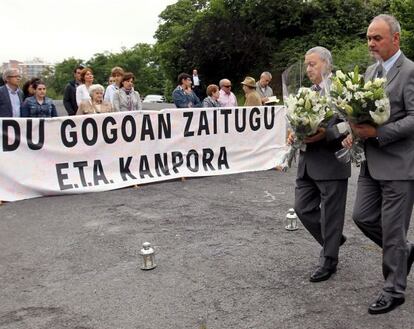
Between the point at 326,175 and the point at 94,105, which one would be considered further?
the point at 94,105

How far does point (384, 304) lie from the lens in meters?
3.86

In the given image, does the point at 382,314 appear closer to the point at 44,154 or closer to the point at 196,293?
the point at 196,293

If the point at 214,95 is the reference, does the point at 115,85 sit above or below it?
above

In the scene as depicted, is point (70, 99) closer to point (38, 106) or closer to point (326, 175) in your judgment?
point (38, 106)

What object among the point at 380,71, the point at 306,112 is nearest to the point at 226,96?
the point at 306,112

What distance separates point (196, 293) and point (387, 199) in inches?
68.9

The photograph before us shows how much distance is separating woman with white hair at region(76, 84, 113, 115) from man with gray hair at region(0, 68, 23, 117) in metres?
1.06

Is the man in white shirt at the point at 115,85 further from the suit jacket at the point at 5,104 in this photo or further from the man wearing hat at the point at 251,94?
the man wearing hat at the point at 251,94

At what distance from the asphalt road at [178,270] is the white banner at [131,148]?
705 mm

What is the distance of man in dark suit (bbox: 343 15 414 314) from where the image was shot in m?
3.80

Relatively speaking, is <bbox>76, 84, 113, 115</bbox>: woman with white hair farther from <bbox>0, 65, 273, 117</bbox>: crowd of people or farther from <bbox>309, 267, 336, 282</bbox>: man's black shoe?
<bbox>309, 267, 336, 282</bbox>: man's black shoe

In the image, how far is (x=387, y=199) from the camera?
3.93 meters

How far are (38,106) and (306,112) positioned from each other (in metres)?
6.16

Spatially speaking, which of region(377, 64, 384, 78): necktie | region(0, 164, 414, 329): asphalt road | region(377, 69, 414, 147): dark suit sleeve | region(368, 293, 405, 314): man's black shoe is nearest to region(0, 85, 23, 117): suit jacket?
region(0, 164, 414, 329): asphalt road
